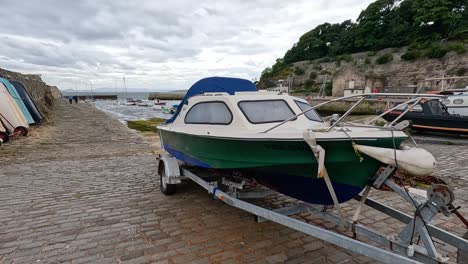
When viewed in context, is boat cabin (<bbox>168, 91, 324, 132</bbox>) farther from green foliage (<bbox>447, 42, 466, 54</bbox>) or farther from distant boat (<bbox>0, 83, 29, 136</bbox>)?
green foliage (<bbox>447, 42, 466, 54</bbox>)

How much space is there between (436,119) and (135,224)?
1485 centimetres

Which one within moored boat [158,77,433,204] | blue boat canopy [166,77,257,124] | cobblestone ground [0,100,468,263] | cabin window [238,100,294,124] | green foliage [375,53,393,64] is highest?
green foliage [375,53,393,64]

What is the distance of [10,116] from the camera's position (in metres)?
12.9

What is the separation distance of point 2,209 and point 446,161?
11434 millimetres

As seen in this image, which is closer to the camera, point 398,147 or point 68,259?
point 398,147

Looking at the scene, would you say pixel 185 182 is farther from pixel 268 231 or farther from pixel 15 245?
pixel 15 245

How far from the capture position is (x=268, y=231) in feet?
14.1

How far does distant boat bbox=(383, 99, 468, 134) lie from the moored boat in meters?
10.7

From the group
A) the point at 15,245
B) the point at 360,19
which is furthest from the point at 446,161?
the point at 360,19

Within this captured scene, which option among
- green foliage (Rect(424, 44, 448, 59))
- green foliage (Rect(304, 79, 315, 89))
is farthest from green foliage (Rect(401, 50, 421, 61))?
green foliage (Rect(304, 79, 315, 89))

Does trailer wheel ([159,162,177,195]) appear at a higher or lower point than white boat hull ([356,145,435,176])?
lower

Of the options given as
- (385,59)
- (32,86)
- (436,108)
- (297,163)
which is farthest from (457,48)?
(32,86)

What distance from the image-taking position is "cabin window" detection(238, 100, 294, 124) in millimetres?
4438

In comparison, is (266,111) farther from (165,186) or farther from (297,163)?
(165,186)
